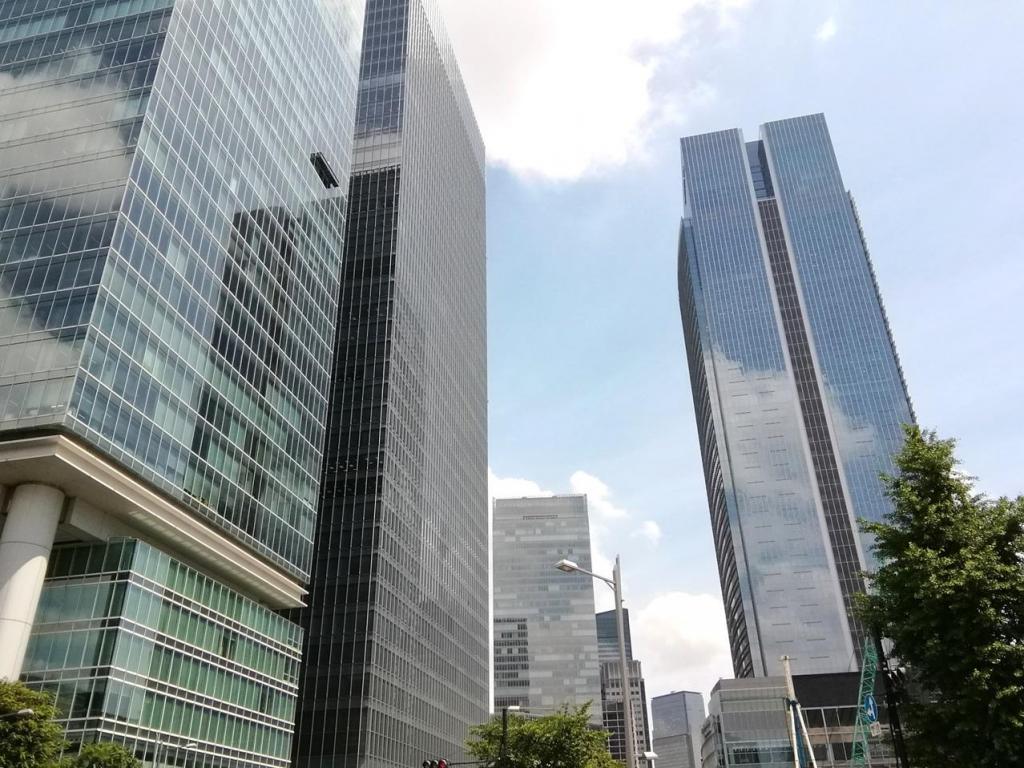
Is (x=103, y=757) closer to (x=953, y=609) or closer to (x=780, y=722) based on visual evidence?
(x=953, y=609)

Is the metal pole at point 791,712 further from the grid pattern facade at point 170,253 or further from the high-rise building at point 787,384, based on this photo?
the high-rise building at point 787,384

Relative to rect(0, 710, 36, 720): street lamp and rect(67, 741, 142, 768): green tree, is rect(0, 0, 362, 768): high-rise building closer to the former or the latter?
rect(67, 741, 142, 768): green tree

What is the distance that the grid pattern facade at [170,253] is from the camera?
153 feet

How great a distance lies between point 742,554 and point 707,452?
4402cm

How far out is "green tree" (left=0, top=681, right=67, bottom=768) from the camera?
1331 inches

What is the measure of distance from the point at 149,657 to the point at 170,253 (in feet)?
84.2

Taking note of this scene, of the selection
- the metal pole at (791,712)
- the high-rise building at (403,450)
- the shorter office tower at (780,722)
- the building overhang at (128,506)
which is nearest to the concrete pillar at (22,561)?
the building overhang at (128,506)

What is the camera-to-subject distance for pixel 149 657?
4666cm

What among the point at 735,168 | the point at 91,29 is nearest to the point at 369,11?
the point at 91,29

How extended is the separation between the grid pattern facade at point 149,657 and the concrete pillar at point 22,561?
1.82 meters

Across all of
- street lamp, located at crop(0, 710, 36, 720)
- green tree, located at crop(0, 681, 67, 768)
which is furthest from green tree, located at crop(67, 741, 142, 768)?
street lamp, located at crop(0, 710, 36, 720)

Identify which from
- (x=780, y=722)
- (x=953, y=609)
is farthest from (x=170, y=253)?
(x=780, y=722)

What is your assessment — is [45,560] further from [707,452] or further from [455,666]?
[707,452]

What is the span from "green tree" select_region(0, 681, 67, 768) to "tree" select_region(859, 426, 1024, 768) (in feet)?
114
